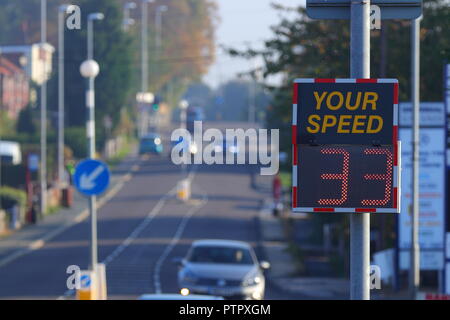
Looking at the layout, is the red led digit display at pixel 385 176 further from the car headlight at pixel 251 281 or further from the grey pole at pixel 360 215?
the car headlight at pixel 251 281

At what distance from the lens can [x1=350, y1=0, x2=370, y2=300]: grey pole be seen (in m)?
8.73

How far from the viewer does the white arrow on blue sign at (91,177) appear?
17953mm

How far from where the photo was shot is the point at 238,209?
179 feet

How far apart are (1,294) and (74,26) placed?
33.8 ft

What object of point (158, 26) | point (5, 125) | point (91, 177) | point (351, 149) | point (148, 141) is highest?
point (158, 26)

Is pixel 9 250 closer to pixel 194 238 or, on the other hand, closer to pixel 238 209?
pixel 194 238

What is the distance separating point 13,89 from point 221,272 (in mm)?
55922

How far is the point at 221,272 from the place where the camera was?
72.8ft

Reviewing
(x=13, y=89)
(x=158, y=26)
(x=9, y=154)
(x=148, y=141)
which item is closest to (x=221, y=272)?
(x=9, y=154)

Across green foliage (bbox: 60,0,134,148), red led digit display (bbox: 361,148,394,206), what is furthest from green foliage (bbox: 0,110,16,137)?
red led digit display (bbox: 361,148,394,206)

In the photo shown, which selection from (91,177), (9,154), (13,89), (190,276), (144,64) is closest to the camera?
(91,177)

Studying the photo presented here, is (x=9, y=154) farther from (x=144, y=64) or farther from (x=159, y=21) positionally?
(x=144, y=64)
